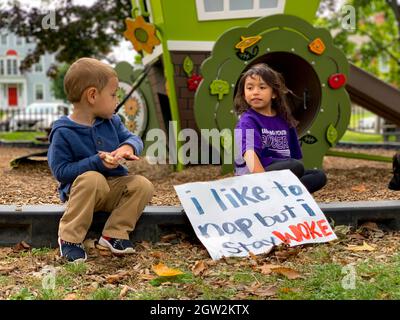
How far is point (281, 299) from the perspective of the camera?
2.52m

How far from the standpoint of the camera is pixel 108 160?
318 centimetres

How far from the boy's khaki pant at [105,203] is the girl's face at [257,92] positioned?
3.47ft

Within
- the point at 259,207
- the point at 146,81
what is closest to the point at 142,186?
the point at 259,207

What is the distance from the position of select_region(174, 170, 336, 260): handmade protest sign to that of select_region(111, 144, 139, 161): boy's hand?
51 cm

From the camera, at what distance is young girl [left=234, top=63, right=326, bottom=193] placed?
3.95 meters

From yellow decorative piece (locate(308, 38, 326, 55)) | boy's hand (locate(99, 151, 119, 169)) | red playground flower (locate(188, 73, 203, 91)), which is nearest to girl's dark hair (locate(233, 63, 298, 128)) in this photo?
boy's hand (locate(99, 151, 119, 169))

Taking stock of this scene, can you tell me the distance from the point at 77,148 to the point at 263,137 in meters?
1.34

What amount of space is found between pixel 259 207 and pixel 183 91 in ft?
11.1

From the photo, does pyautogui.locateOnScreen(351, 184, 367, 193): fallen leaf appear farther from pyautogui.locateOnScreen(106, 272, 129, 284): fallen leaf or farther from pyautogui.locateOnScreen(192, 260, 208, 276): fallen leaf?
pyautogui.locateOnScreen(106, 272, 129, 284): fallen leaf

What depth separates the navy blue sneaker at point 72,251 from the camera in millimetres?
3115

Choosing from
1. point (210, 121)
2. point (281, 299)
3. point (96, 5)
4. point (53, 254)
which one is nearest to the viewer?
point (281, 299)

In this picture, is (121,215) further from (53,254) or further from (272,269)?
(272,269)

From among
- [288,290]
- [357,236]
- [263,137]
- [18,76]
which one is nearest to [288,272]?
[288,290]

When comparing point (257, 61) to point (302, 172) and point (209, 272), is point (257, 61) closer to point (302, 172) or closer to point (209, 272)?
point (302, 172)
